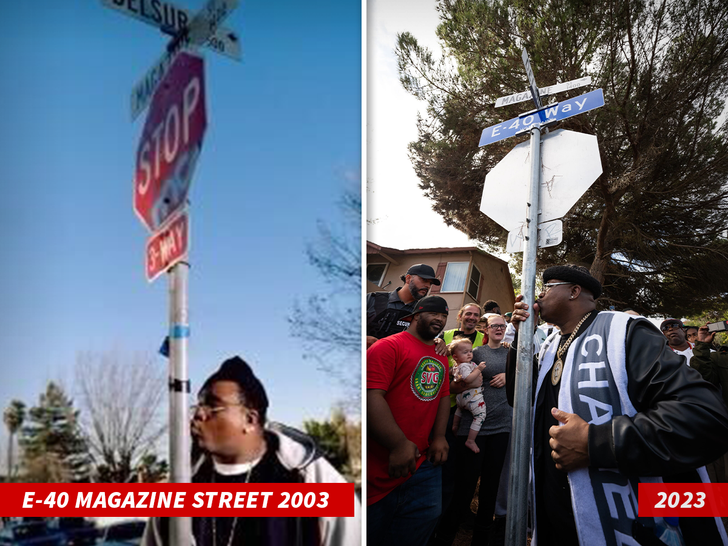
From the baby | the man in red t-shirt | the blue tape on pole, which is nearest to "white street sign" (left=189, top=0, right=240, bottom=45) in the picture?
the blue tape on pole

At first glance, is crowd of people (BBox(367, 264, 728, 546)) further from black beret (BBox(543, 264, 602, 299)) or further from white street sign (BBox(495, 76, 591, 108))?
white street sign (BBox(495, 76, 591, 108))

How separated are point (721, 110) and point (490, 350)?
1453 millimetres

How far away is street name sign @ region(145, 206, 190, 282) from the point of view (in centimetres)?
168

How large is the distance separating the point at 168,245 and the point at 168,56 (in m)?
0.64

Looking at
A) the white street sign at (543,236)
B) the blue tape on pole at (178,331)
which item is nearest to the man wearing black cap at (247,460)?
the blue tape on pole at (178,331)

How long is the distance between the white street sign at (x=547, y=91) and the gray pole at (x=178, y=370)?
1.43 m

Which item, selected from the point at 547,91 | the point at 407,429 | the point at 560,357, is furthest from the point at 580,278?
the point at 407,429

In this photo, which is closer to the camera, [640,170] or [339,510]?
[339,510]

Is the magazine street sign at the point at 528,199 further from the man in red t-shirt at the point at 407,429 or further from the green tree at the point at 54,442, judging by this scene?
the green tree at the point at 54,442

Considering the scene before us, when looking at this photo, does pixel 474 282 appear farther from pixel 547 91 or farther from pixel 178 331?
pixel 178 331

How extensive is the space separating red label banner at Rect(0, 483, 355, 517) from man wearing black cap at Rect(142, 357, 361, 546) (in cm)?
3

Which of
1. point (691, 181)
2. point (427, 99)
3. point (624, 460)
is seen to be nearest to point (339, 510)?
point (624, 460)

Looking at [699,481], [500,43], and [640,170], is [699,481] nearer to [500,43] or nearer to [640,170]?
[640,170]

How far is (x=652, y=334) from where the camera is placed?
177 cm
